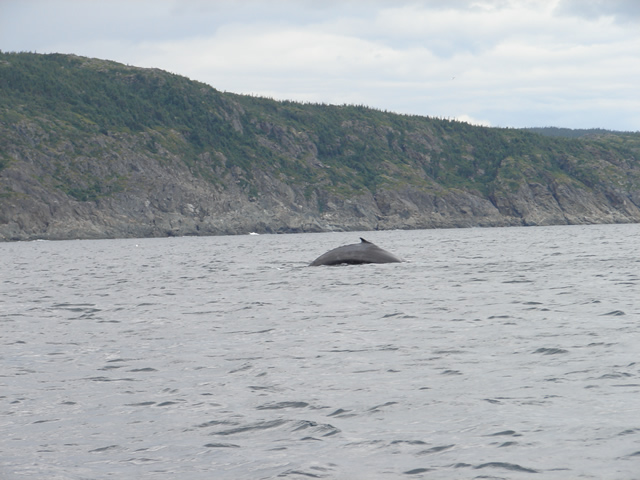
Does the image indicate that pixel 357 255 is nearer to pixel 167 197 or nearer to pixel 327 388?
pixel 327 388

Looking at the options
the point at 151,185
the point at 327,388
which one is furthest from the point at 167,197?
the point at 327,388

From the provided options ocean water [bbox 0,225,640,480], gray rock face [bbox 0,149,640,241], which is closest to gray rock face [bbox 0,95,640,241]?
gray rock face [bbox 0,149,640,241]

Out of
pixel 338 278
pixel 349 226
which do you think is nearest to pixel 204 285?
pixel 338 278

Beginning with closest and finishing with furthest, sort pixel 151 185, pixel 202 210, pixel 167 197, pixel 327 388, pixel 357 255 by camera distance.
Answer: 1. pixel 327 388
2. pixel 357 255
3. pixel 167 197
4. pixel 151 185
5. pixel 202 210

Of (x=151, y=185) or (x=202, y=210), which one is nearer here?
(x=151, y=185)

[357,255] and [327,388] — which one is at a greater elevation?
[357,255]

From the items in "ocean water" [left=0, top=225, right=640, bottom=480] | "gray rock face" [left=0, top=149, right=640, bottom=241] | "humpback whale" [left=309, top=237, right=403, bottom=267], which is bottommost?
"ocean water" [left=0, top=225, right=640, bottom=480]

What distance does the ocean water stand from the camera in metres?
8.11

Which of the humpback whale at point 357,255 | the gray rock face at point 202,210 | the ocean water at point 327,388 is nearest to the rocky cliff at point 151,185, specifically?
the gray rock face at point 202,210

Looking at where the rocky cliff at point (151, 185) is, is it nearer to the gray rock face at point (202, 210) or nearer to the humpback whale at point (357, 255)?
the gray rock face at point (202, 210)

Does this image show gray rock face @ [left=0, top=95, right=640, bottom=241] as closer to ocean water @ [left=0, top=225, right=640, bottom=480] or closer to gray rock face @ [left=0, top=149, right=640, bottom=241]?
gray rock face @ [left=0, top=149, right=640, bottom=241]

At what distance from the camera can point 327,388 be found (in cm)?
1152

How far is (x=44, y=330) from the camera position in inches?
726

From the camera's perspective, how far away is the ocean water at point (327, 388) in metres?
8.11
